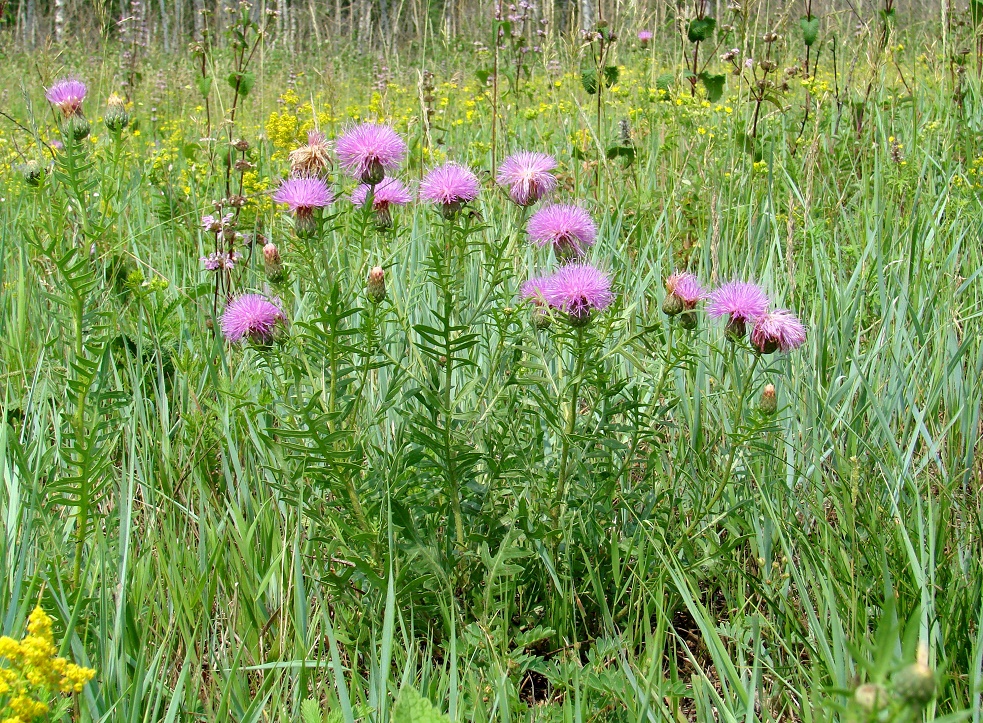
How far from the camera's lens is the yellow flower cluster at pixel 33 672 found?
3.09 feet

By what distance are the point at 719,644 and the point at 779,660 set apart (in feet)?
0.65

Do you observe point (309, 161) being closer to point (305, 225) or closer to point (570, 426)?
point (305, 225)

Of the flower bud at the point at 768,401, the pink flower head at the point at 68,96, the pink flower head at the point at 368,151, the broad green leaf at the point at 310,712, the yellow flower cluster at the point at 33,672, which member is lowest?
the broad green leaf at the point at 310,712

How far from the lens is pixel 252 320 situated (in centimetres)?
145

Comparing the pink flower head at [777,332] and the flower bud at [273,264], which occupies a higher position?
the flower bud at [273,264]

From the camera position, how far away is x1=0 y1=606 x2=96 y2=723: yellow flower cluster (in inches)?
37.1

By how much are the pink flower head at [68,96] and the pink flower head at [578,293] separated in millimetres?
1195

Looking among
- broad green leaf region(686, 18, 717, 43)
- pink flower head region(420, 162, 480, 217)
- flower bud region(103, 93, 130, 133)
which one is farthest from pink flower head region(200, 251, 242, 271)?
broad green leaf region(686, 18, 717, 43)

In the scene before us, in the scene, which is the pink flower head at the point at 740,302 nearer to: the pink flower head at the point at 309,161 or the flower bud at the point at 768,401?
the flower bud at the point at 768,401

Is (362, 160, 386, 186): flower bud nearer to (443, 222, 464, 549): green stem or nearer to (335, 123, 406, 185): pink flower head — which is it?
(335, 123, 406, 185): pink flower head

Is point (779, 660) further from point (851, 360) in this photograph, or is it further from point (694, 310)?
point (851, 360)

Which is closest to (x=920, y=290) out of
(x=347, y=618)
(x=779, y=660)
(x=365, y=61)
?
(x=779, y=660)

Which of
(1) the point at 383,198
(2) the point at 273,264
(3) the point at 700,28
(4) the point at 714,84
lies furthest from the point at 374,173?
(3) the point at 700,28

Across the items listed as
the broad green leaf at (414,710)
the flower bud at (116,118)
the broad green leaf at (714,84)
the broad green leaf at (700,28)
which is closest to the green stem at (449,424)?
the broad green leaf at (414,710)
